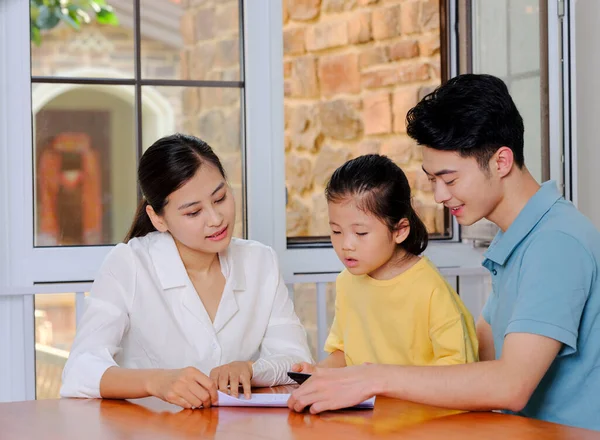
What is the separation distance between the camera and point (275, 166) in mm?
2758

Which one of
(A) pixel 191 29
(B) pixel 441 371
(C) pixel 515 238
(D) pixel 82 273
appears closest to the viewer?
(B) pixel 441 371

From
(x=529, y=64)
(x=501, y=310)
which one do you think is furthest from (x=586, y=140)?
(x=501, y=310)

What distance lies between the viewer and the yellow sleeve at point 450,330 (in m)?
1.85

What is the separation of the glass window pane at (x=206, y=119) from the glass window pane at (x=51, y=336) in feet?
1.89

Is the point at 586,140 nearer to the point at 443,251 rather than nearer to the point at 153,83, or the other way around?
the point at 443,251

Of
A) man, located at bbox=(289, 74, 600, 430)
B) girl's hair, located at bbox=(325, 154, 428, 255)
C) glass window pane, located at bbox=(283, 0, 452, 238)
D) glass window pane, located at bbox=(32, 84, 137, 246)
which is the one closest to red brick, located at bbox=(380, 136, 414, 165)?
glass window pane, located at bbox=(283, 0, 452, 238)

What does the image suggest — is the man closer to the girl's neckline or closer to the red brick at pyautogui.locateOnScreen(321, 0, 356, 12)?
the girl's neckline

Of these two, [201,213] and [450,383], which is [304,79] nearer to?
[201,213]

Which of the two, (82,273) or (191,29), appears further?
(191,29)

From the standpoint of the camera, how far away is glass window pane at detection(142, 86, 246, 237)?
9.01 feet

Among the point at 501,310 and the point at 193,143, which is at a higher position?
the point at 193,143

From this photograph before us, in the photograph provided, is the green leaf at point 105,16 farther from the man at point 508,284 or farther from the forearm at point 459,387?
the forearm at point 459,387

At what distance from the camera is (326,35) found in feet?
10.5

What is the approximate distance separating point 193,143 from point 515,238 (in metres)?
0.84
